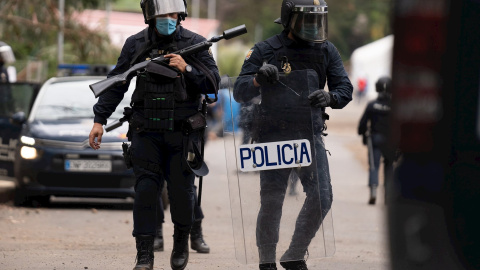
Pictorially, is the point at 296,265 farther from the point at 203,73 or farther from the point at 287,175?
the point at 203,73

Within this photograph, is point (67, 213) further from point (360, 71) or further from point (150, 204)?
point (360, 71)

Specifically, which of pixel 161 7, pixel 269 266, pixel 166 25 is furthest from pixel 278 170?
pixel 161 7

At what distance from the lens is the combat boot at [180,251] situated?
7.36 meters

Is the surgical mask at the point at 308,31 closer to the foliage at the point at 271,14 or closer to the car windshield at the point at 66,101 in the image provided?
the car windshield at the point at 66,101

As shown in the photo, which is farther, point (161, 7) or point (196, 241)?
point (196, 241)

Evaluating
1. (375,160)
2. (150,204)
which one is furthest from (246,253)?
(375,160)

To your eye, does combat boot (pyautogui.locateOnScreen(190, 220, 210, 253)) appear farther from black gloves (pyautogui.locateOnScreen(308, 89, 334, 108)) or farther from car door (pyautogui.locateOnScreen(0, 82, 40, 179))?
car door (pyautogui.locateOnScreen(0, 82, 40, 179))

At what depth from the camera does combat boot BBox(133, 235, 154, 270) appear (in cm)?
714

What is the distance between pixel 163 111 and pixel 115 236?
11.4 ft

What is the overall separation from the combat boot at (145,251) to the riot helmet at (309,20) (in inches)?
63.0

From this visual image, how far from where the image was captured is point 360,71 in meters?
78.6

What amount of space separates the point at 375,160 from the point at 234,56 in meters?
40.0

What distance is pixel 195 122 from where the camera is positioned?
23.9 ft

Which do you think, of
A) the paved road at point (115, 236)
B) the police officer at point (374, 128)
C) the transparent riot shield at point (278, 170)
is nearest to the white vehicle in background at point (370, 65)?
the police officer at point (374, 128)
